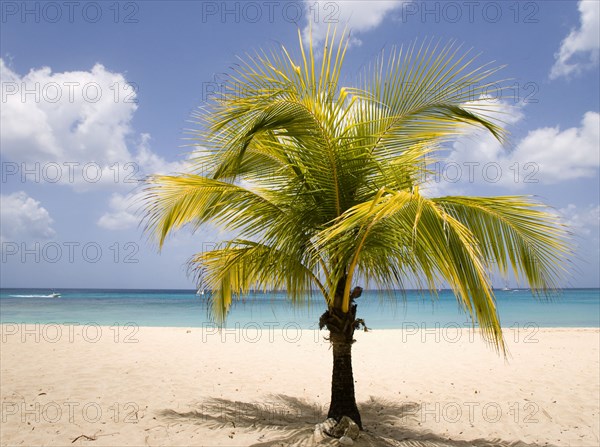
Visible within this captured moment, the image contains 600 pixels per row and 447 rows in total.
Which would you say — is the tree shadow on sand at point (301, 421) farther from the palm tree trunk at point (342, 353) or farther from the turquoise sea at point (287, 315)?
the turquoise sea at point (287, 315)

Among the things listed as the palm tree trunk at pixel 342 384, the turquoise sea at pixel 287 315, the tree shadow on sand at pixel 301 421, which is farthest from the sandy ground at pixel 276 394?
the turquoise sea at pixel 287 315

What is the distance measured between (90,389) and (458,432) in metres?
5.39

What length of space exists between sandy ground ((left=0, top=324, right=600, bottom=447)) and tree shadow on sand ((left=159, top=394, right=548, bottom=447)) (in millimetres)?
22

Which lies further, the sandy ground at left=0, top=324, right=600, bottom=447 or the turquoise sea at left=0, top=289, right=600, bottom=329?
the turquoise sea at left=0, top=289, right=600, bottom=329

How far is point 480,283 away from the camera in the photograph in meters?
3.40

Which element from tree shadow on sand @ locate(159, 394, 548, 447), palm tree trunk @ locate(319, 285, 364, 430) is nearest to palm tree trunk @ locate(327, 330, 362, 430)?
palm tree trunk @ locate(319, 285, 364, 430)

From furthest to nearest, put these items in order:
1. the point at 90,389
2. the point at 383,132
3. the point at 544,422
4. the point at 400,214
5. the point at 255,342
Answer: the point at 255,342 < the point at 90,389 < the point at 544,422 < the point at 383,132 < the point at 400,214

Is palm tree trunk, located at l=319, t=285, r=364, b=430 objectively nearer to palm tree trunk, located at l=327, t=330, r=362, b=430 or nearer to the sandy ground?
palm tree trunk, located at l=327, t=330, r=362, b=430

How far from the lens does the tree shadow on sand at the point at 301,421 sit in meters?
5.18

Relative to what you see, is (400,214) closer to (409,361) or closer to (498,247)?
(498,247)

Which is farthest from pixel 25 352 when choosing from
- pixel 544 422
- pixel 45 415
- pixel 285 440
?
pixel 544 422

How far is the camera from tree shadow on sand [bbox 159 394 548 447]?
17.0 feet

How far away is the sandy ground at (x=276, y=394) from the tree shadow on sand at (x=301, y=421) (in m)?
0.02

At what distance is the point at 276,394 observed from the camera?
740 cm
